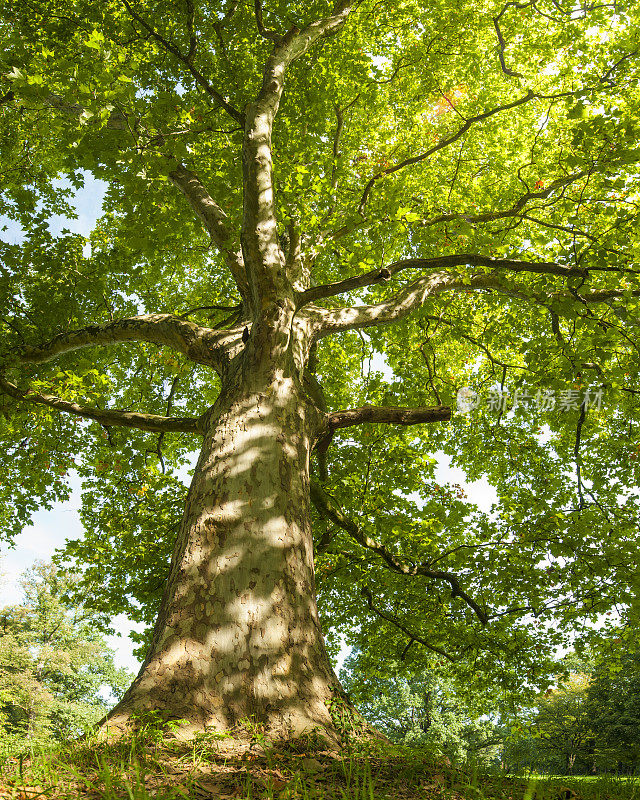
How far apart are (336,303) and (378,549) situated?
528 cm

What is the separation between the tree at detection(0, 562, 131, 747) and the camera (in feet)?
88.7

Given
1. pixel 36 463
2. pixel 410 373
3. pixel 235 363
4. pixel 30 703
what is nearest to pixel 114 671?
pixel 30 703

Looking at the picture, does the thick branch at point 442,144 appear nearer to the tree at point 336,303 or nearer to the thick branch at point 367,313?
the tree at point 336,303

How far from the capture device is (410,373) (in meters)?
10.8

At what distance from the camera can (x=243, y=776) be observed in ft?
7.14

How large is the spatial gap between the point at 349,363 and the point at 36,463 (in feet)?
23.3

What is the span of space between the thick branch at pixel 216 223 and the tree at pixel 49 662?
1098 inches

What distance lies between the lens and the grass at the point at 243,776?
1918 millimetres

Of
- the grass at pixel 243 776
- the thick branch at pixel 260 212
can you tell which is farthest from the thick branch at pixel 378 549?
the grass at pixel 243 776

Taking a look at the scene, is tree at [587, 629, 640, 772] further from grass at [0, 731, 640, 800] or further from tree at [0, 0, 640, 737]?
grass at [0, 731, 640, 800]

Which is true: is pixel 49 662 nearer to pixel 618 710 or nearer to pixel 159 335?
pixel 618 710

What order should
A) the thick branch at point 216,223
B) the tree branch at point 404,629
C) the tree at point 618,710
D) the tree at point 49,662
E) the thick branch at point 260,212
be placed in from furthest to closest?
the tree at point 49,662, the tree at point 618,710, the tree branch at point 404,629, the thick branch at point 216,223, the thick branch at point 260,212

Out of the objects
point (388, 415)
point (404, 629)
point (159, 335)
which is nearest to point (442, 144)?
point (388, 415)

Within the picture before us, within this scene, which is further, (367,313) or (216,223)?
(216,223)
